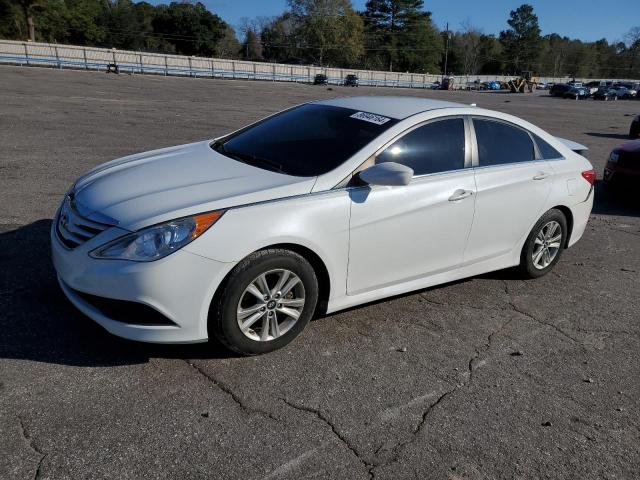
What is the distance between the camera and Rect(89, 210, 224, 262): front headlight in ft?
10.3

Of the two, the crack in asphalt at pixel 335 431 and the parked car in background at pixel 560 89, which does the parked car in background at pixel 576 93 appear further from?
the crack in asphalt at pixel 335 431

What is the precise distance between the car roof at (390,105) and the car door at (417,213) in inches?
7.4

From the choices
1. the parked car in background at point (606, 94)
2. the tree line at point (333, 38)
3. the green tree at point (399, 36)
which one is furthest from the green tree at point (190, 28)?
the parked car in background at point (606, 94)

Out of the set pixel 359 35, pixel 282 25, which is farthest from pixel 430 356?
pixel 282 25

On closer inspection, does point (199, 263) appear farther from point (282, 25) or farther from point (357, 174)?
point (282, 25)

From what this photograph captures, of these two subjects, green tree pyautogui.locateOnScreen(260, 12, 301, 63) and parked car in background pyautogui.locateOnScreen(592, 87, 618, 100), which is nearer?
parked car in background pyautogui.locateOnScreen(592, 87, 618, 100)

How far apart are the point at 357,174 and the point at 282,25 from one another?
121 metres

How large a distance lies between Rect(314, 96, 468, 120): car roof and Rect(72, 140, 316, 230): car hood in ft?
3.54

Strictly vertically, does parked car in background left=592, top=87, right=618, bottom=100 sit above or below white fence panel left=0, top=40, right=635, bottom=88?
below

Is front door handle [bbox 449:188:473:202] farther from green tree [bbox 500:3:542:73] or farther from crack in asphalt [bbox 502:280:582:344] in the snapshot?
green tree [bbox 500:3:542:73]

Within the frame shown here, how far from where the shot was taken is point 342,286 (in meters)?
3.81

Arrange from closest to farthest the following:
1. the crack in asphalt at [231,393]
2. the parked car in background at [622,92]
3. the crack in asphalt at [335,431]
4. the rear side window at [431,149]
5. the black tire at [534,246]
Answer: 1. the crack in asphalt at [335,431]
2. the crack in asphalt at [231,393]
3. the rear side window at [431,149]
4. the black tire at [534,246]
5. the parked car in background at [622,92]

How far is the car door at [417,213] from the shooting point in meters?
3.82

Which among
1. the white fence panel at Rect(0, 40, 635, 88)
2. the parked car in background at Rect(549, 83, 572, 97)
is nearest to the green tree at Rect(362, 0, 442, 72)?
the white fence panel at Rect(0, 40, 635, 88)
